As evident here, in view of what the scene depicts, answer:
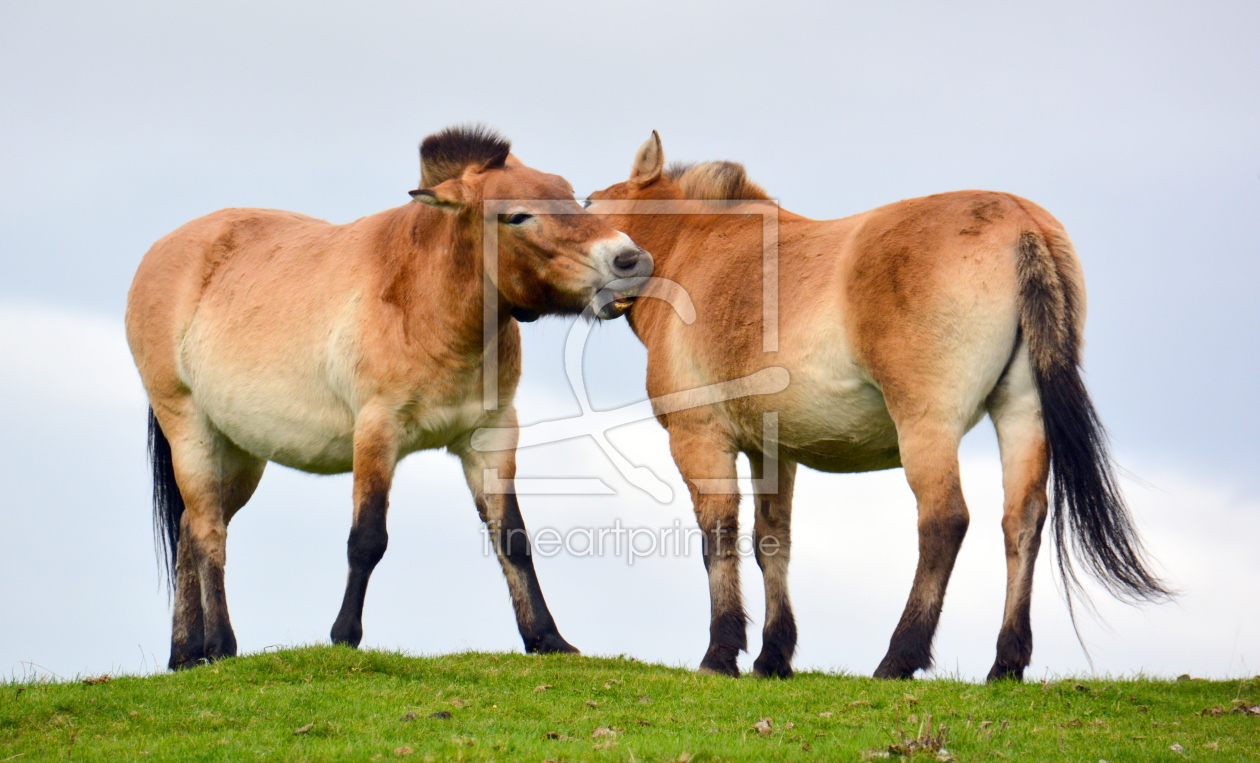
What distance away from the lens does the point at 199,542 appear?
959 centimetres

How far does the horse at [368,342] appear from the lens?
825 centimetres

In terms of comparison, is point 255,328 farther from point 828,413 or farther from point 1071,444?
point 1071,444

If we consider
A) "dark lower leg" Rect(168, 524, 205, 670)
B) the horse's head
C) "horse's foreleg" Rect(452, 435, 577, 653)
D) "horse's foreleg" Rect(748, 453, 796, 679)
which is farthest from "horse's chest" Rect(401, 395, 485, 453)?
"dark lower leg" Rect(168, 524, 205, 670)

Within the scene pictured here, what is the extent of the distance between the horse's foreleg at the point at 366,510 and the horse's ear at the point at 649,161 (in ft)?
9.51

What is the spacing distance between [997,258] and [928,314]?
57 centimetres

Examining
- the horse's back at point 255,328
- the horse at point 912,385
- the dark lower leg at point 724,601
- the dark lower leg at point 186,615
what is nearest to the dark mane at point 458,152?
the horse's back at point 255,328

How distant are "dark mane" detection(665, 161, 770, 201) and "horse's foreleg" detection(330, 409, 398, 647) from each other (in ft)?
9.87

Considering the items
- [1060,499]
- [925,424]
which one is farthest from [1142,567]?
[925,424]

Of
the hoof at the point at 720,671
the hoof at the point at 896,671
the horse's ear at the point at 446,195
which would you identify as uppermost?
the horse's ear at the point at 446,195

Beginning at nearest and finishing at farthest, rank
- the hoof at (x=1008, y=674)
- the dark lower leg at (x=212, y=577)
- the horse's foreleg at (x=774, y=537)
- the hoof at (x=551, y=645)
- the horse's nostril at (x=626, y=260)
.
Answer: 1. the hoof at (x=1008, y=674)
2. the horse's nostril at (x=626, y=260)
3. the horse's foreleg at (x=774, y=537)
4. the hoof at (x=551, y=645)
5. the dark lower leg at (x=212, y=577)

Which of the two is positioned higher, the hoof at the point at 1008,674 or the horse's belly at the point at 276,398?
the horse's belly at the point at 276,398

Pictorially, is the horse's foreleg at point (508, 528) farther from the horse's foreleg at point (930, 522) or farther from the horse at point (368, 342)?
the horse's foreleg at point (930, 522)

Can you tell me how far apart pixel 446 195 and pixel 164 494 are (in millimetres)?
4312

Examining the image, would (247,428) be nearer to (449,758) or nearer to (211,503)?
(211,503)
